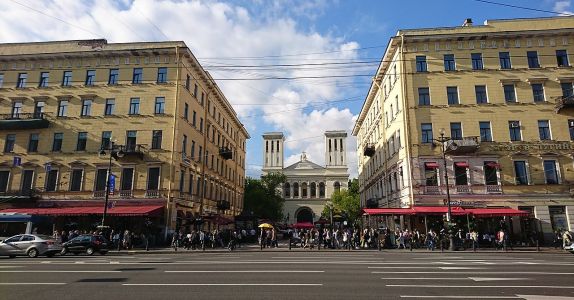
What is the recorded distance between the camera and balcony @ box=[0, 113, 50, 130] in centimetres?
3491

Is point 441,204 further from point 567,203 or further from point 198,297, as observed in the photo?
point 198,297

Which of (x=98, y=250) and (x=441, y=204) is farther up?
(x=441, y=204)

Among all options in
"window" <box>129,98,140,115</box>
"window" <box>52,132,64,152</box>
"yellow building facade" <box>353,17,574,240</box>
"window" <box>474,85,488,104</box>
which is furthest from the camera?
"window" <box>129,98,140,115</box>

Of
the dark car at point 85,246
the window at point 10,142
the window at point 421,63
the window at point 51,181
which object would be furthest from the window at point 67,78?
the window at point 421,63

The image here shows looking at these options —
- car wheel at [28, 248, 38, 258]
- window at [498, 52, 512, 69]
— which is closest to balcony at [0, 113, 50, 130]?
car wheel at [28, 248, 38, 258]

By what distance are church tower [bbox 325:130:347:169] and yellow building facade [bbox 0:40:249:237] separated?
62.1 meters

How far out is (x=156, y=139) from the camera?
113 ft

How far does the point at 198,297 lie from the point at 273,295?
69.1 inches

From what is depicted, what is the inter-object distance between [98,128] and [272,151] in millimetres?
68698

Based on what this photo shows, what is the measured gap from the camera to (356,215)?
63.7 metres

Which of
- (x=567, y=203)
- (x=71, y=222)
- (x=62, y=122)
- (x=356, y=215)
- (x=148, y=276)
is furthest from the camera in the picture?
(x=356, y=215)

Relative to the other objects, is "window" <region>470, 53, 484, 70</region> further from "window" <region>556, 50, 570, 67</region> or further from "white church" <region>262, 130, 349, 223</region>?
"white church" <region>262, 130, 349, 223</region>

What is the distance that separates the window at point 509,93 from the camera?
3294 centimetres

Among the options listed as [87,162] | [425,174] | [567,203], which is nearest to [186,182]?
[87,162]
